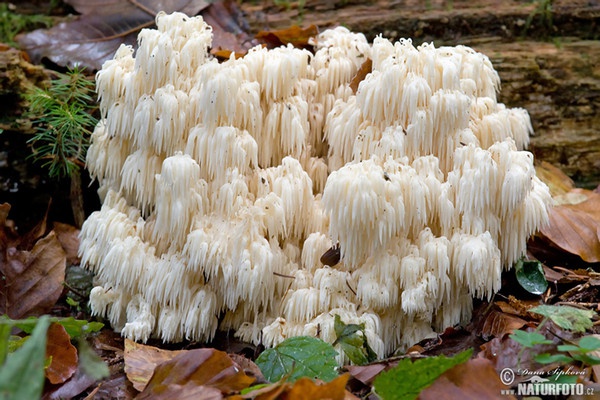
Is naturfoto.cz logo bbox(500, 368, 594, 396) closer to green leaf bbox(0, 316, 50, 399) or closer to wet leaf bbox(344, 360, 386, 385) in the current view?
wet leaf bbox(344, 360, 386, 385)

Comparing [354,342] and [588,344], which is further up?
[588,344]

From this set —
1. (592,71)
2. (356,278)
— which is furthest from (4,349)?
(592,71)

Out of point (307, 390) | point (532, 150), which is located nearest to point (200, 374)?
point (307, 390)

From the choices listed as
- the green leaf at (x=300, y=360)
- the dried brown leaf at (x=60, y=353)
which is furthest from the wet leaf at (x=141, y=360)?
the green leaf at (x=300, y=360)

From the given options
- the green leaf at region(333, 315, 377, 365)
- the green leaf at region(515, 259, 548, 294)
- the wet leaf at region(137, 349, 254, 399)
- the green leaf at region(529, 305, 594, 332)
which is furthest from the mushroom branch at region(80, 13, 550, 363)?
the wet leaf at region(137, 349, 254, 399)

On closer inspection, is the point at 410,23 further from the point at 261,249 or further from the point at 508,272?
the point at 261,249

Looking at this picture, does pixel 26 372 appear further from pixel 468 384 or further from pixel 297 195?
pixel 297 195
